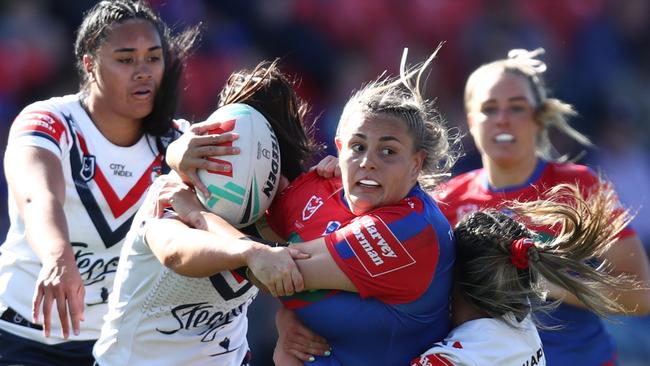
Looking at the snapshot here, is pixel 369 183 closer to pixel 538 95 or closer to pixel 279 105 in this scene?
pixel 279 105

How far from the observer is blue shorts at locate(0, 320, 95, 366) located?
14.2ft

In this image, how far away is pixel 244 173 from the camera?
11.6 feet

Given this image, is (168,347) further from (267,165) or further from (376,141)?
(376,141)

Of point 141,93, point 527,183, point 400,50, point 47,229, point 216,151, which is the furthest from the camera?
point 400,50

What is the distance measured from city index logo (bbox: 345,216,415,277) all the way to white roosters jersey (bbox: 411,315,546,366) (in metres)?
0.34

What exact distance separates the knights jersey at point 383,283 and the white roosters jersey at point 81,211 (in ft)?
3.83

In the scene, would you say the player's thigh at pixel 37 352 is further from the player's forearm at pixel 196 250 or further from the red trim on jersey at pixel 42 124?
the player's forearm at pixel 196 250

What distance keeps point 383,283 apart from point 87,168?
1.70m

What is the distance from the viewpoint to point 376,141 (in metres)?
3.49

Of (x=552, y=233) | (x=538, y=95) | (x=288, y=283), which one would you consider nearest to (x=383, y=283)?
(x=288, y=283)

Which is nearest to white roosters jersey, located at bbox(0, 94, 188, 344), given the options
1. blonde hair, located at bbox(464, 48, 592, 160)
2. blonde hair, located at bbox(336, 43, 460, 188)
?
blonde hair, located at bbox(336, 43, 460, 188)

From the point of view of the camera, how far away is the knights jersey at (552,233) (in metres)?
4.83

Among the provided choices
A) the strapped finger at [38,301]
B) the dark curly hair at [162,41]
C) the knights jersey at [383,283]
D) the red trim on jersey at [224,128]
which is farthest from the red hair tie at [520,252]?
the dark curly hair at [162,41]

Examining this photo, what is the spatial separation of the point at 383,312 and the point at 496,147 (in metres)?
2.12
